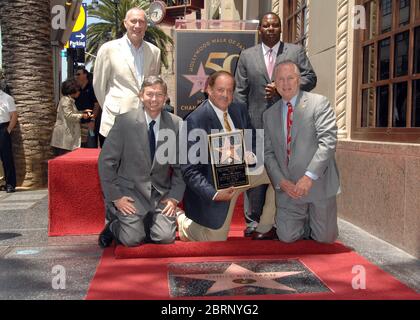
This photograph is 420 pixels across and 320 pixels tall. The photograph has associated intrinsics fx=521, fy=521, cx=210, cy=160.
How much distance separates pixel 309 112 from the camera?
14.1ft

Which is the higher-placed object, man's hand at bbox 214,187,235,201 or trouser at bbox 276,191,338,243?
man's hand at bbox 214,187,235,201

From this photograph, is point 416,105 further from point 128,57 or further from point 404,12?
point 128,57

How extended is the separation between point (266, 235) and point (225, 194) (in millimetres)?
649

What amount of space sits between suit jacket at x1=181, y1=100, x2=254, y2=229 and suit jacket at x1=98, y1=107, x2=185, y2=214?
16 cm

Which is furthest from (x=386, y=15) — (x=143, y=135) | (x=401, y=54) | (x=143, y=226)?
(x=143, y=226)

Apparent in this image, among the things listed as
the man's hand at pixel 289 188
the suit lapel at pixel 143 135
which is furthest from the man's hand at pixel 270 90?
the suit lapel at pixel 143 135

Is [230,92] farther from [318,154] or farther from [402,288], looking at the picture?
[402,288]

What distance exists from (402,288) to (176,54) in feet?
13.0

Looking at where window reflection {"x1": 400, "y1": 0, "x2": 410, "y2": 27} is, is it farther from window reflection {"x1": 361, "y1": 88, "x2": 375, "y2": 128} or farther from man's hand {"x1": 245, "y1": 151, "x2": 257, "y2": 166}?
man's hand {"x1": 245, "y1": 151, "x2": 257, "y2": 166}

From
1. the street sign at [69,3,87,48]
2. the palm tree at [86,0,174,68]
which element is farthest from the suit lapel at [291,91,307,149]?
the palm tree at [86,0,174,68]

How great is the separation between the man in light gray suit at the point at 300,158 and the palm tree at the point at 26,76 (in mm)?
5795

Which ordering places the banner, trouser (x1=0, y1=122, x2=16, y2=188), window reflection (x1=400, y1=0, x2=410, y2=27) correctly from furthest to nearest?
trouser (x1=0, y1=122, x2=16, y2=188), the banner, window reflection (x1=400, y1=0, x2=410, y2=27)

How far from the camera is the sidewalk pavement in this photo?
362 cm
